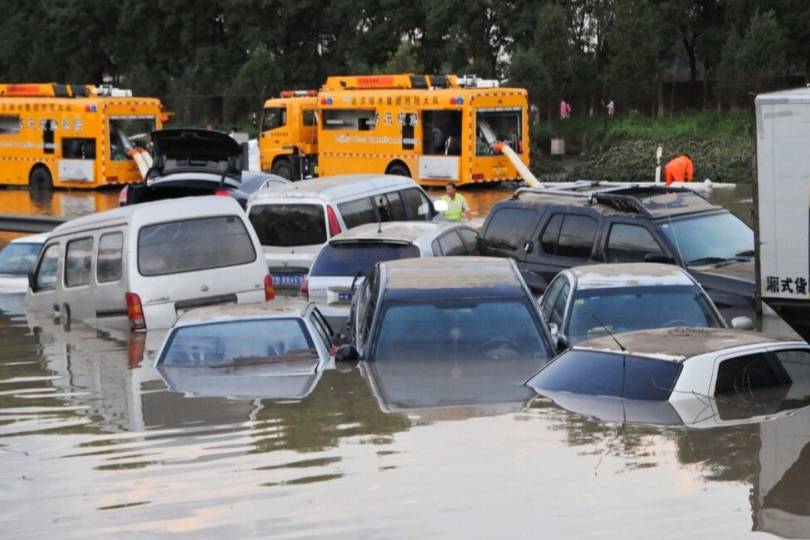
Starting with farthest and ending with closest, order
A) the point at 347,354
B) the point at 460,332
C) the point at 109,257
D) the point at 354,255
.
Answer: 1. the point at 354,255
2. the point at 109,257
3. the point at 347,354
4. the point at 460,332

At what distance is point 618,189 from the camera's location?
1919 cm

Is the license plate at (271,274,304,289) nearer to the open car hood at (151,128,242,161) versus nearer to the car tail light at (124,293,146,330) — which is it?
the car tail light at (124,293,146,330)

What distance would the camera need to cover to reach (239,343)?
1395cm

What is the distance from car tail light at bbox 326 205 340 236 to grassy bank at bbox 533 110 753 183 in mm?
22479

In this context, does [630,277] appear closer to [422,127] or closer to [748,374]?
[748,374]

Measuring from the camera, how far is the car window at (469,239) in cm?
1977

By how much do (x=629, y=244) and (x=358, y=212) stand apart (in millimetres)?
4536

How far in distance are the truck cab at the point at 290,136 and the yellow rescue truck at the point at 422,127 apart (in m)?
1.18

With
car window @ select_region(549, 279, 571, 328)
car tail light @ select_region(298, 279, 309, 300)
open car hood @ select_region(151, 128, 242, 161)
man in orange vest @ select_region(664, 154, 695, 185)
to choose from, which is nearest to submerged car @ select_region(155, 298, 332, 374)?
car window @ select_region(549, 279, 571, 328)

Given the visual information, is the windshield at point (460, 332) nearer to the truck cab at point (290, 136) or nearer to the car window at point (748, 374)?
the car window at point (748, 374)

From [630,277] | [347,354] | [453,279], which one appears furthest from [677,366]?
[630,277]

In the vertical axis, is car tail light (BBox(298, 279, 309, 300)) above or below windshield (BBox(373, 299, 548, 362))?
below

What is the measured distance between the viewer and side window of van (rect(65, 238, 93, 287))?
57.8 ft

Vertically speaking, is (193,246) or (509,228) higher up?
(193,246)
